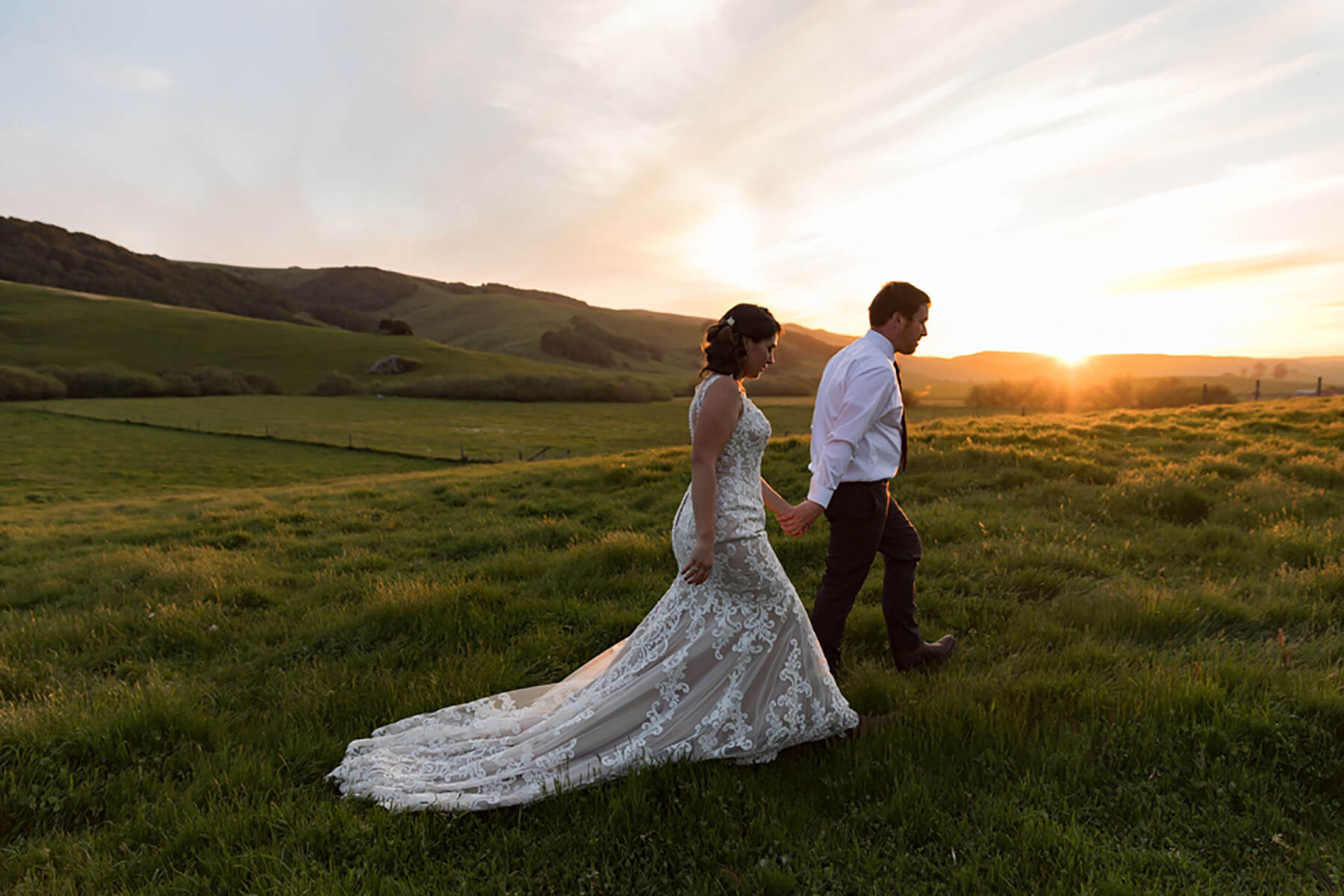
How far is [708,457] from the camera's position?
3930 mm

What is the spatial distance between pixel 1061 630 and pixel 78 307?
15014 centimetres

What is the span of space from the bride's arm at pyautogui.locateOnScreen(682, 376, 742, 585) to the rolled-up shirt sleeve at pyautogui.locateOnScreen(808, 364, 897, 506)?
0.79m

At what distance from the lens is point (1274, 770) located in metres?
3.56

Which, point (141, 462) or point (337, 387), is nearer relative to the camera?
point (141, 462)

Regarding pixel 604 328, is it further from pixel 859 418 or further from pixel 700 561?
pixel 700 561

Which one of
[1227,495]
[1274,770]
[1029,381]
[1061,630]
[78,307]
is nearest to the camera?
[1274,770]

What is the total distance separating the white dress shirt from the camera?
4.41 meters

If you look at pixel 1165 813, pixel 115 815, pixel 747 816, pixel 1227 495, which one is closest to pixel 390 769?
pixel 115 815

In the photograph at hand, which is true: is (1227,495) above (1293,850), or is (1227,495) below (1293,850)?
above

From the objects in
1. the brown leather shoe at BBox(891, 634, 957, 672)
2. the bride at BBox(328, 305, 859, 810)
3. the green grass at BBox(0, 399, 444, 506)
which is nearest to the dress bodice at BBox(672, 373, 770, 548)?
the bride at BBox(328, 305, 859, 810)

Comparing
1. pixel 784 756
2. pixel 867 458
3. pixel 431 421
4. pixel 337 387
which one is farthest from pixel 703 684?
pixel 337 387

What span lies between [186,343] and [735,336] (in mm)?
125405

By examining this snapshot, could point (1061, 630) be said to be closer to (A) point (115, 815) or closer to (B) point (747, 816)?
(B) point (747, 816)

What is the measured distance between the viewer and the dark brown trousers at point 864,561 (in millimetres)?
4742
